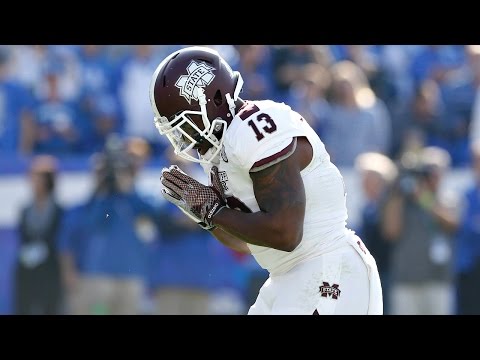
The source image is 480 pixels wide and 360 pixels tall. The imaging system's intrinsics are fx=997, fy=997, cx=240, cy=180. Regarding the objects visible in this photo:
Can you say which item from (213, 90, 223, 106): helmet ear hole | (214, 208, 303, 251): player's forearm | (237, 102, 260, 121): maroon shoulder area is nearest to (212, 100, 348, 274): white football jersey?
(237, 102, 260, 121): maroon shoulder area

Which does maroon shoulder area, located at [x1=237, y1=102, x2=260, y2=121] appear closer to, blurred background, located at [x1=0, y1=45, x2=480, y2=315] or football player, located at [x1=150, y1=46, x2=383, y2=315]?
football player, located at [x1=150, y1=46, x2=383, y2=315]

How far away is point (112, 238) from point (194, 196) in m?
4.59

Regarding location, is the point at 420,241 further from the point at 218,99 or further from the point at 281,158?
the point at 281,158

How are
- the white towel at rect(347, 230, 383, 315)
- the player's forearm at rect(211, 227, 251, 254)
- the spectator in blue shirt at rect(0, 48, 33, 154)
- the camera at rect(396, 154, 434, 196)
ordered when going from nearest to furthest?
the white towel at rect(347, 230, 383, 315)
the player's forearm at rect(211, 227, 251, 254)
the camera at rect(396, 154, 434, 196)
the spectator in blue shirt at rect(0, 48, 33, 154)

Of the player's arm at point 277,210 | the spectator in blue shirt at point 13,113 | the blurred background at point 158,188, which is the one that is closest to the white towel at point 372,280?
the player's arm at point 277,210

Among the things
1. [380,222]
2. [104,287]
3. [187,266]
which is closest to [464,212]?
[380,222]

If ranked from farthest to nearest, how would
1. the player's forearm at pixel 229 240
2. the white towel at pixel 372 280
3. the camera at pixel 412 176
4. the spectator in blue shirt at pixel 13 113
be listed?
the spectator in blue shirt at pixel 13 113
the camera at pixel 412 176
the player's forearm at pixel 229 240
the white towel at pixel 372 280

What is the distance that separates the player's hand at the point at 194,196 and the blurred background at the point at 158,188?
417cm

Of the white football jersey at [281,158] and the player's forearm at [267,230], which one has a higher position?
the white football jersey at [281,158]

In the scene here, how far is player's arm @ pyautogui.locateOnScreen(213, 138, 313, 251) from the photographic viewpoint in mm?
Result: 4539

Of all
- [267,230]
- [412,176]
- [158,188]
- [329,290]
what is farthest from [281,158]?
[158,188]

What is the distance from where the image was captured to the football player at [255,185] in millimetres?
4703

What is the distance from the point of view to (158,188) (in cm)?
959

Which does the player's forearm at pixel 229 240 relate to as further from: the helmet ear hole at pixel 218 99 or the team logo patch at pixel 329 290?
the helmet ear hole at pixel 218 99
